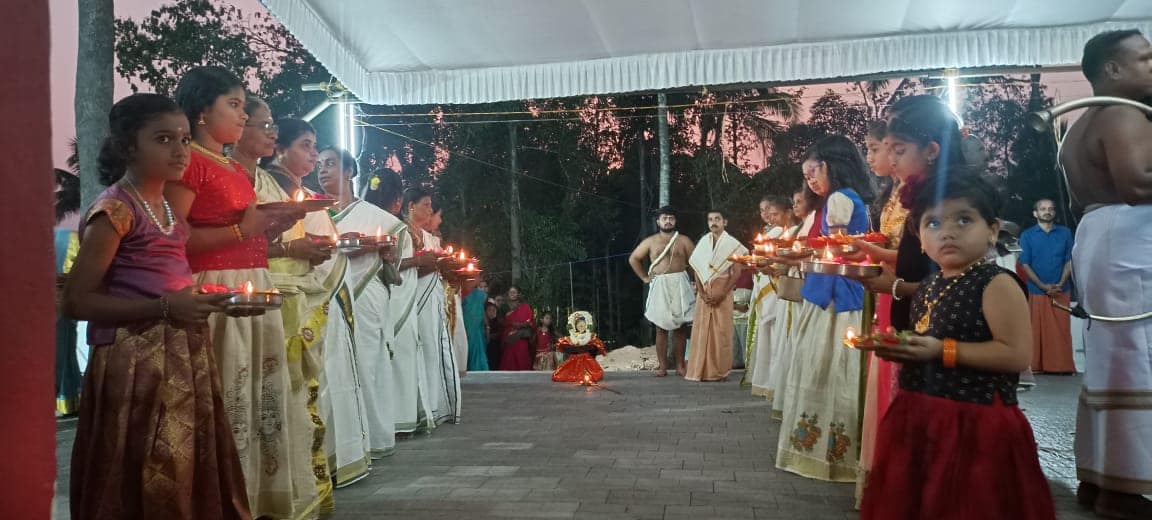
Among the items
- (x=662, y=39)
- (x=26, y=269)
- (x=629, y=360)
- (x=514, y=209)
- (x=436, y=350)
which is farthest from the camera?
(x=514, y=209)

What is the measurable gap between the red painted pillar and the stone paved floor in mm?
2766

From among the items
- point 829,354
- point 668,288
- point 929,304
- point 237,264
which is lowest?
point 829,354

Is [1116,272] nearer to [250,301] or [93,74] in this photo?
[250,301]

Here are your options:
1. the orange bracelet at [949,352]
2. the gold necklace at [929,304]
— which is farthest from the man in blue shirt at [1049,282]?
the orange bracelet at [949,352]

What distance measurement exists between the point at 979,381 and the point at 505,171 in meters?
22.4

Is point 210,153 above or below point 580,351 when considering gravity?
above

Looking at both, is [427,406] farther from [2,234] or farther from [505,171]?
[505,171]

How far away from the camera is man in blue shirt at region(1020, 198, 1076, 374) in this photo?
1058cm

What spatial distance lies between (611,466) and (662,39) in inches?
136

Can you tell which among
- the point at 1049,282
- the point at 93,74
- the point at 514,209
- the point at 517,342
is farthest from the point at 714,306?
the point at 514,209

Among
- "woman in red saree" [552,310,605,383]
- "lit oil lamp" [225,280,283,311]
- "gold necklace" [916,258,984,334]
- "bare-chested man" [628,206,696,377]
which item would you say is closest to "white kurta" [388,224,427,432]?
"woman in red saree" [552,310,605,383]

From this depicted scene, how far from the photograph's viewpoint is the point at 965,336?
9.32 feet

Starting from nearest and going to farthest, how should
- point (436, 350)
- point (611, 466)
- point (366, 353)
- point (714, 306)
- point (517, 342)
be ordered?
point (611, 466)
point (366, 353)
point (436, 350)
point (714, 306)
point (517, 342)

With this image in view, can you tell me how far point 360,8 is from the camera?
21.5ft
